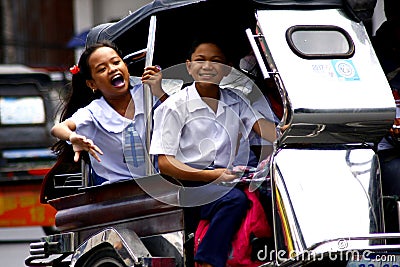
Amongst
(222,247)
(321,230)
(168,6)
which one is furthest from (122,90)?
(321,230)

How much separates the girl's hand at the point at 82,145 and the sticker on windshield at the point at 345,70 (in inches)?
56.0

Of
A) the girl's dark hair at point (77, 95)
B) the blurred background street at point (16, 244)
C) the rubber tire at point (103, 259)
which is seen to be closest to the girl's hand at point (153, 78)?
the girl's dark hair at point (77, 95)

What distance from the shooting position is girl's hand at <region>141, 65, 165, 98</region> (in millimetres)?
6230

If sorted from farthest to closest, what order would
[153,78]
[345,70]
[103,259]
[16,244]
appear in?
[16,244] → [103,259] → [153,78] → [345,70]

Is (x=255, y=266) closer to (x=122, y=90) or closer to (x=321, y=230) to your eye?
(x=321, y=230)

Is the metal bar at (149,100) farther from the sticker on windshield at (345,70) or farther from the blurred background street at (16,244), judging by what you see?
the blurred background street at (16,244)

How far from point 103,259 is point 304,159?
1462 mm

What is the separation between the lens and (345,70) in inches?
227

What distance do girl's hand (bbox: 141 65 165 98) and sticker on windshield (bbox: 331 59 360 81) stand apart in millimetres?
1047

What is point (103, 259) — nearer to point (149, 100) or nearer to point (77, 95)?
point (149, 100)

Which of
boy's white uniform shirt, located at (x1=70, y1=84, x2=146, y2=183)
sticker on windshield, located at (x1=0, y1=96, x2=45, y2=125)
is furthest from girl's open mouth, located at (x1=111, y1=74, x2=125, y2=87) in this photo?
sticker on windshield, located at (x1=0, y1=96, x2=45, y2=125)

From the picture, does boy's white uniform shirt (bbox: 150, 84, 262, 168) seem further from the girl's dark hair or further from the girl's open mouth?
the girl's dark hair

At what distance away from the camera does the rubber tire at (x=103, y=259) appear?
627 centimetres

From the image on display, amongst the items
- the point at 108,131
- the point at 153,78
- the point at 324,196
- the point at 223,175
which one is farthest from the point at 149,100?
the point at 324,196
